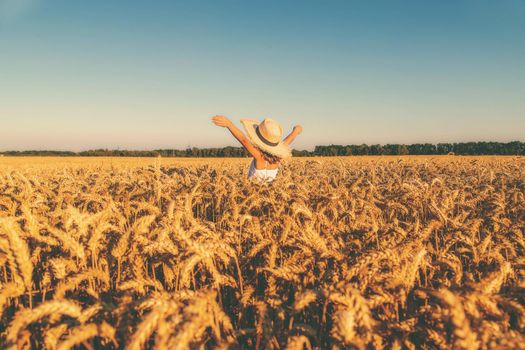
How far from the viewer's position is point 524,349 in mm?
1171

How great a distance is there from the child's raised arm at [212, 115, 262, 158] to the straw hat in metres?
0.21

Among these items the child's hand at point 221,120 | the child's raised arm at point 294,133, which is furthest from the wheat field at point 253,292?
the child's raised arm at point 294,133

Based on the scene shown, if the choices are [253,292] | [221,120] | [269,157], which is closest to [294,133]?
[269,157]

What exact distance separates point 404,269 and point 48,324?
2.04m

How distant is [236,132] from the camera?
6906 millimetres

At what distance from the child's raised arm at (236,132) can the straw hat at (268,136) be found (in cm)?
21

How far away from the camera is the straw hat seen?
7.50 metres

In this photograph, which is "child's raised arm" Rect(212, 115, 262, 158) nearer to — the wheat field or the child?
the child

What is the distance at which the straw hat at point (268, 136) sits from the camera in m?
7.50

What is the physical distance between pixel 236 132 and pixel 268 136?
93cm

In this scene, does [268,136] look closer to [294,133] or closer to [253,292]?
[294,133]

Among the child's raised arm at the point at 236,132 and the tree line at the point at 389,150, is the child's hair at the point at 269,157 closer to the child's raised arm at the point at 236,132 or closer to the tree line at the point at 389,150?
the child's raised arm at the point at 236,132

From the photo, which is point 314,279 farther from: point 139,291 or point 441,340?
point 139,291

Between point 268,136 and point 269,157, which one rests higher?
point 268,136
